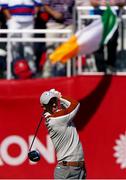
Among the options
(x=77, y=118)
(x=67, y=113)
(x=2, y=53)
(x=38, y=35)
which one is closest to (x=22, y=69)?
(x=2, y=53)

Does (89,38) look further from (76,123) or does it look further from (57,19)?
(76,123)

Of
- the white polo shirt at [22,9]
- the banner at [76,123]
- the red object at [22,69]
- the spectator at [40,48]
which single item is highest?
the white polo shirt at [22,9]

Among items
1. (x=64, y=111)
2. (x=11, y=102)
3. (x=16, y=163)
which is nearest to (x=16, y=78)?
(x=11, y=102)

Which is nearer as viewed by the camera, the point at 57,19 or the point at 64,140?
the point at 64,140

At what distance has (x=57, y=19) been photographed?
12852 millimetres

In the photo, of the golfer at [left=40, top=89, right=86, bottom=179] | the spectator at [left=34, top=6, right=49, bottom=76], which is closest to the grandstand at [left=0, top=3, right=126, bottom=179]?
the spectator at [left=34, top=6, right=49, bottom=76]

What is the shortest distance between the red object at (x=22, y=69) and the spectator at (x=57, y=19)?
259 millimetres

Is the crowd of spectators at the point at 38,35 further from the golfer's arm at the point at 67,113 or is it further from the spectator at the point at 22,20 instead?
the golfer's arm at the point at 67,113

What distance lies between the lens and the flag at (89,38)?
12.5 m

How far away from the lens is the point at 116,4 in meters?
12.6

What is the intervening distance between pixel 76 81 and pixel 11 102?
3.49 ft

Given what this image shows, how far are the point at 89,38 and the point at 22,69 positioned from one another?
1.15m

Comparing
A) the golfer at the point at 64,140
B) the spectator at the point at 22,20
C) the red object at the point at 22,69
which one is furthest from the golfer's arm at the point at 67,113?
the spectator at the point at 22,20

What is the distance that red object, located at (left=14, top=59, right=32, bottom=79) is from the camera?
42.2 ft
